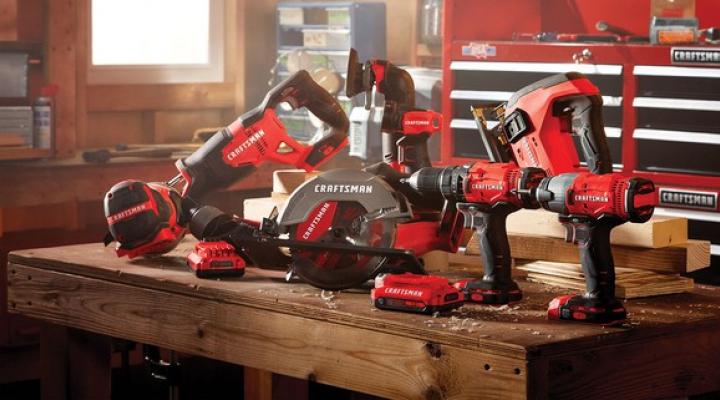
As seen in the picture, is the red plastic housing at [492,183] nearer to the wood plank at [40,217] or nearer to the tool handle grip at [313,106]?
the tool handle grip at [313,106]

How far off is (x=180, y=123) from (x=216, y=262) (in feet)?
10.5

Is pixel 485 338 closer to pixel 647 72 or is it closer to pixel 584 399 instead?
pixel 584 399

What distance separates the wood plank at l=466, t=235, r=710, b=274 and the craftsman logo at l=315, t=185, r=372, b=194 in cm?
46

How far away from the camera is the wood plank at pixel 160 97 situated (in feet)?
18.6

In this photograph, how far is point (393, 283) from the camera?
8.34 ft

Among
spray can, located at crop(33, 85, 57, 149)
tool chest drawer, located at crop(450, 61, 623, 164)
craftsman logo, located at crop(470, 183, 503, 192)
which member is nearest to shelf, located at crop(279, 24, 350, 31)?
tool chest drawer, located at crop(450, 61, 623, 164)

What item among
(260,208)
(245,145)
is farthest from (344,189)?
(260,208)

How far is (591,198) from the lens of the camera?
2.36m

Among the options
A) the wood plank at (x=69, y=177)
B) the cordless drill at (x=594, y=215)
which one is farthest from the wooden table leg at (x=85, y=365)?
the wood plank at (x=69, y=177)

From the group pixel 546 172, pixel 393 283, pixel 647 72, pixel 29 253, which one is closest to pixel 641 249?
pixel 546 172

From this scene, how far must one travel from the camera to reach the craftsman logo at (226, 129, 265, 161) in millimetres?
3100

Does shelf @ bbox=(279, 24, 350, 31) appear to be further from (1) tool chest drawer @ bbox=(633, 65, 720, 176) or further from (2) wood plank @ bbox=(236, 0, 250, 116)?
(1) tool chest drawer @ bbox=(633, 65, 720, 176)

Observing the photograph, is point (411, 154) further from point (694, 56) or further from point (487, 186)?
point (694, 56)

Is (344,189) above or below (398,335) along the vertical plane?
above
